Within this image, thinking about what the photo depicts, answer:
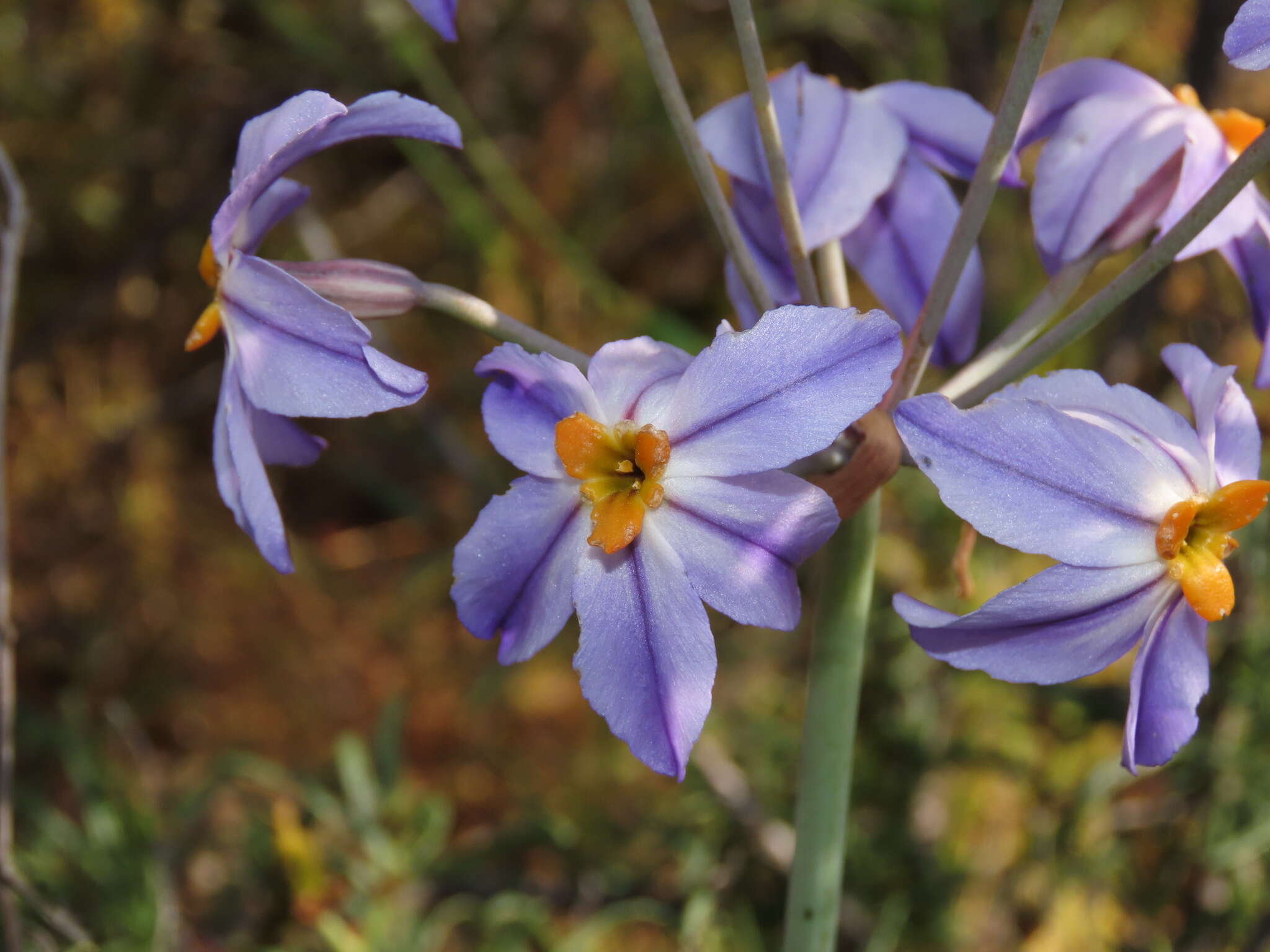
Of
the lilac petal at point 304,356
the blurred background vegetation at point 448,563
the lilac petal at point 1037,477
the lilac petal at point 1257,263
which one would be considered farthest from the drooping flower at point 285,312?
the blurred background vegetation at point 448,563

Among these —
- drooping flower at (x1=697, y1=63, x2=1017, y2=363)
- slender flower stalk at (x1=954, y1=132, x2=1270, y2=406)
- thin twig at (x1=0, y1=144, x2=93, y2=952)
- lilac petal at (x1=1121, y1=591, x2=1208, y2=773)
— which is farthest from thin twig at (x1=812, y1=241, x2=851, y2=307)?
thin twig at (x1=0, y1=144, x2=93, y2=952)

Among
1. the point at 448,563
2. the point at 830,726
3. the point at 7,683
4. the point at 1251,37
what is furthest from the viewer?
the point at 448,563

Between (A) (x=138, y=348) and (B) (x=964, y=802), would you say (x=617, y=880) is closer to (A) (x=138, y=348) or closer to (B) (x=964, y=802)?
(B) (x=964, y=802)

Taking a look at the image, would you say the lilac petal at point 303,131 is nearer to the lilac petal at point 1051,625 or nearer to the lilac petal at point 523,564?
the lilac petal at point 523,564

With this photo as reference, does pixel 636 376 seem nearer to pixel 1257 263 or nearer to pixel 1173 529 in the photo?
pixel 1173 529

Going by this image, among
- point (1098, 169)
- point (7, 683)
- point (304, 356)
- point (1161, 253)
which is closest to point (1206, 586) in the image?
point (1161, 253)

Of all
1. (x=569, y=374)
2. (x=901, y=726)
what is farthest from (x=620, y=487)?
(x=901, y=726)

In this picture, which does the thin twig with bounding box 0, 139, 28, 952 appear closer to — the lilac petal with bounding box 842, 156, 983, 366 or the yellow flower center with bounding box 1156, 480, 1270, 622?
the lilac petal with bounding box 842, 156, 983, 366
